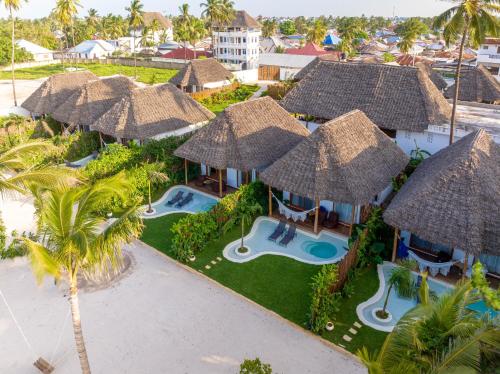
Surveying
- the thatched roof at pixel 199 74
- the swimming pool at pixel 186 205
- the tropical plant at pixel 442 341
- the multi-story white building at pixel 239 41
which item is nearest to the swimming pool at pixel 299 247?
the swimming pool at pixel 186 205

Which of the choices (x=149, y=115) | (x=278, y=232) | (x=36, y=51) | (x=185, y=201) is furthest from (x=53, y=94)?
(x=36, y=51)

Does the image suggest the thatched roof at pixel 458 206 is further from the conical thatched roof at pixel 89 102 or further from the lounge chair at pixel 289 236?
the conical thatched roof at pixel 89 102

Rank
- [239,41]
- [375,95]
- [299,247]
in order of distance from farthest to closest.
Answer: [239,41], [375,95], [299,247]

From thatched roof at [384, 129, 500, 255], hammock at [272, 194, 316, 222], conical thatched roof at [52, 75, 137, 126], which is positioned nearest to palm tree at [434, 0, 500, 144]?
thatched roof at [384, 129, 500, 255]

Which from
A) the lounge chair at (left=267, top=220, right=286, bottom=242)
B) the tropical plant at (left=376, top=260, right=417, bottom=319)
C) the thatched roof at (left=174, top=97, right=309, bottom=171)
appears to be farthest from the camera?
the thatched roof at (left=174, top=97, right=309, bottom=171)

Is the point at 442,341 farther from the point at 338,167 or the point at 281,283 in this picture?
the point at 338,167

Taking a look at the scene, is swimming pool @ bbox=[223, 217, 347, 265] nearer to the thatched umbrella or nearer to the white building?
the thatched umbrella
